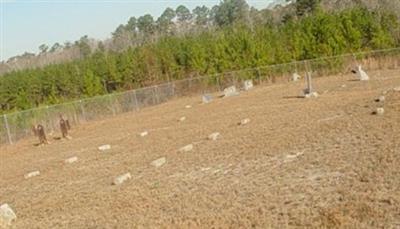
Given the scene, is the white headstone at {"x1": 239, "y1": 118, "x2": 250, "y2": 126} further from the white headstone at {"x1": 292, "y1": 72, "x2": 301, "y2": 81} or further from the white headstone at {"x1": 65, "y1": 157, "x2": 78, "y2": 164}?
the white headstone at {"x1": 292, "y1": 72, "x2": 301, "y2": 81}

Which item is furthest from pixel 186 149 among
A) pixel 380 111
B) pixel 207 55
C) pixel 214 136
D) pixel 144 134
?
pixel 207 55

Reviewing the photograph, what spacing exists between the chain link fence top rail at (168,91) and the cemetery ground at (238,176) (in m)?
11.0

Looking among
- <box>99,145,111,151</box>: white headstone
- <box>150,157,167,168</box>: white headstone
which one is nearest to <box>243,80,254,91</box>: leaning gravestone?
<box>99,145,111,151</box>: white headstone

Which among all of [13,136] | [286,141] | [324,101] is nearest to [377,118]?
[286,141]

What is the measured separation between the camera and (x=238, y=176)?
40.3 ft

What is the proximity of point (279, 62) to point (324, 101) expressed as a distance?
85.3ft

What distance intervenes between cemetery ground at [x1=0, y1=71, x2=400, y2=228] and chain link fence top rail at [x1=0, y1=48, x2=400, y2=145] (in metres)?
11.0

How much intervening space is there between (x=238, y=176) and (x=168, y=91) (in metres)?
32.9

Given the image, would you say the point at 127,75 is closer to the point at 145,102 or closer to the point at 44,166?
the point at 145,102

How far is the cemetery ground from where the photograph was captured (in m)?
9.05

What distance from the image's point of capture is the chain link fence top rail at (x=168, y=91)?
34.2 meters

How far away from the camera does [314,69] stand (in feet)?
145

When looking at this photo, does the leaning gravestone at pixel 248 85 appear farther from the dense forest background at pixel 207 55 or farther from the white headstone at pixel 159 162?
the white headstone at pixel 159 162

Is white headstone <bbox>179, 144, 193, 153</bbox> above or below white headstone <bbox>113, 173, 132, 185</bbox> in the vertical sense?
below
